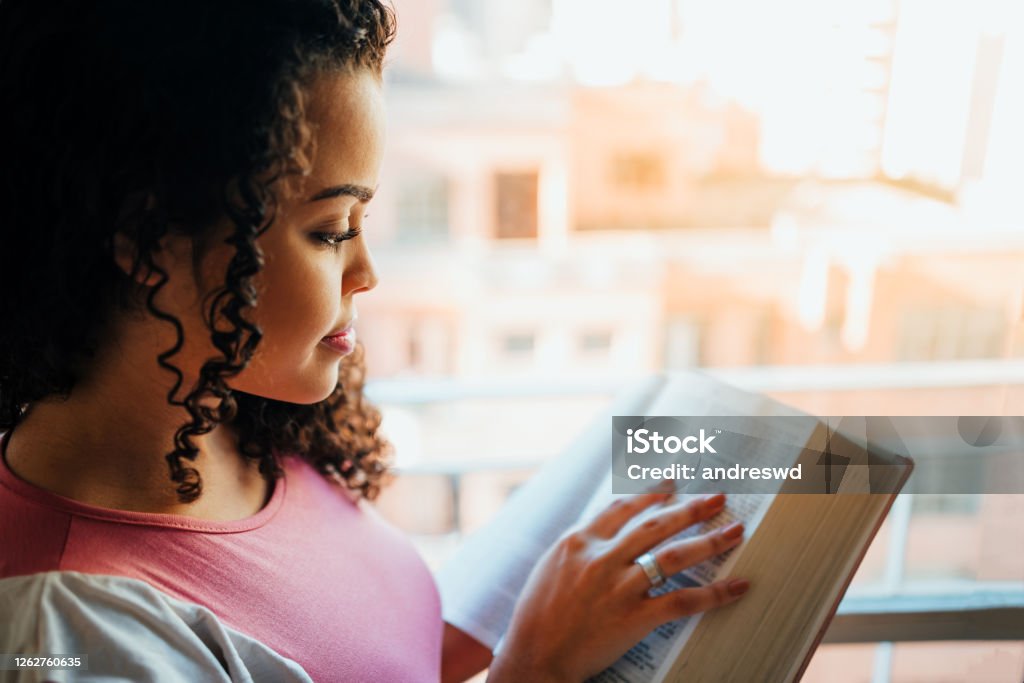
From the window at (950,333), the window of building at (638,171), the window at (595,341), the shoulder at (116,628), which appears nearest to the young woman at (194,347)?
the shoulder at (116,628)

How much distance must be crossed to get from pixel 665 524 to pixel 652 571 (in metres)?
0.04

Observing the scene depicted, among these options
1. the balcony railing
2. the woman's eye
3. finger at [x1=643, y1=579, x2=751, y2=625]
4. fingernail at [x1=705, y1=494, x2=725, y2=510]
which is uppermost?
the woman's eye

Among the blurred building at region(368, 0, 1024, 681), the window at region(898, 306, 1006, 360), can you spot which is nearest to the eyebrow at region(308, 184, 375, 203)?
the blurred building at region(368, 0, 1024, 681)

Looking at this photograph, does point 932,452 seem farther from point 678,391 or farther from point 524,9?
point 524,9

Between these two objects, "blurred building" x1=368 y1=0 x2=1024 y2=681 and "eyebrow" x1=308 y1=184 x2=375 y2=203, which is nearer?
"eyebrow" x1=308 y1=184 x2=375 y2=203

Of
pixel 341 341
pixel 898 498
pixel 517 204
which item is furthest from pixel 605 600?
pixel 517 204

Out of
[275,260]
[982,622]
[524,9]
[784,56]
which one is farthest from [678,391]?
Result: [524,9]

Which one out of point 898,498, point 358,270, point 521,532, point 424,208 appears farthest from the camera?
point 424,208

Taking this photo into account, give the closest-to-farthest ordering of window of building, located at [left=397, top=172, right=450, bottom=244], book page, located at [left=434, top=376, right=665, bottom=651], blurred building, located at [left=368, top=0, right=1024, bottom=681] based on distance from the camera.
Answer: book page, located at [left=434, top=376, right=665, bottom=651], blurred building, located at [left=368, top=0, right=1024, bottom=681], window of building, located at [left=397, top=172, right=450, bottom=244]

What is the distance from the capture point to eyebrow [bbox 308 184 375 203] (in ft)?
1.77

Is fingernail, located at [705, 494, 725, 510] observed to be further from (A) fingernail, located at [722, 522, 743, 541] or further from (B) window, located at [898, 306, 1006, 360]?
(B) window, located at [898, 306, 1006, 360]

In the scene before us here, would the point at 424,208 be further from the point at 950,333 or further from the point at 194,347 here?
the point at 194,347

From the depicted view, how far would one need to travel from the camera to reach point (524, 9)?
7.40 feet

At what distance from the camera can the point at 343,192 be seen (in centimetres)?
55
